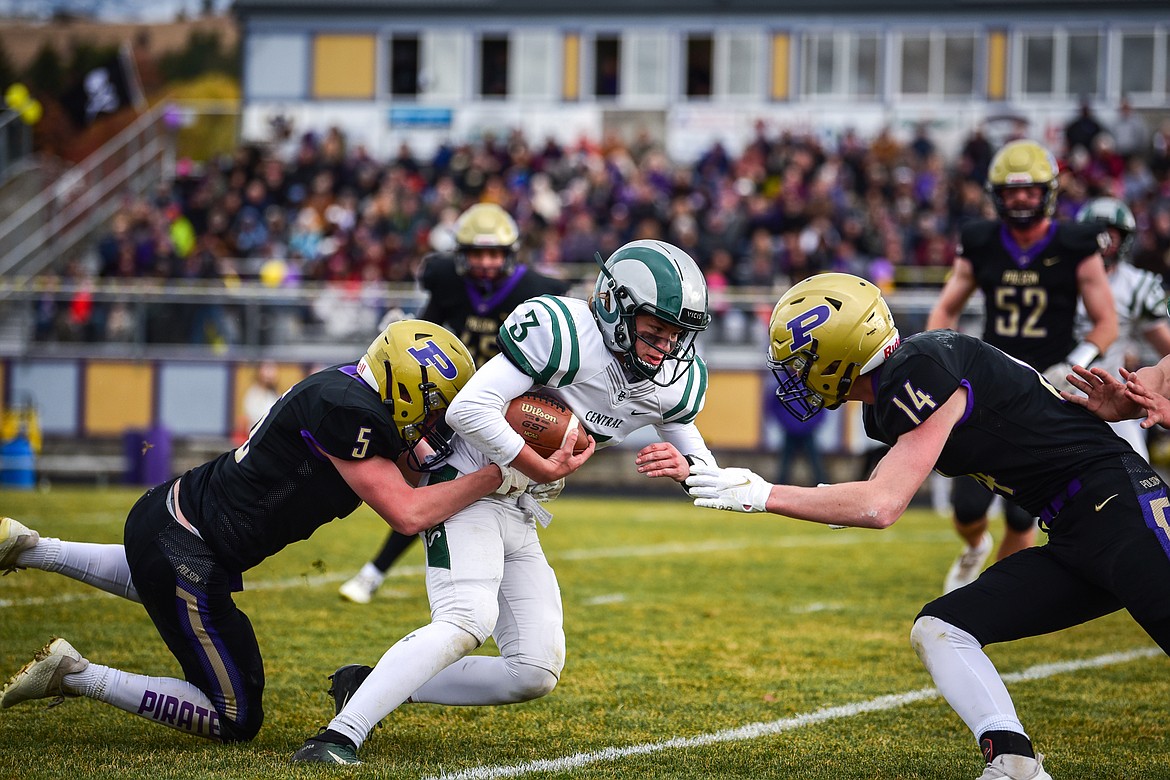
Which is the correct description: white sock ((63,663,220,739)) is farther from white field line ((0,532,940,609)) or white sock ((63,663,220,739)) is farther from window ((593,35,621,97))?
window ((593,35,621,97))

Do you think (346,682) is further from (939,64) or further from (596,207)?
(939,64)

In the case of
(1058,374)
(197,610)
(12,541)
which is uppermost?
(1058,374)

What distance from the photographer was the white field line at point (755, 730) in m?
4.11

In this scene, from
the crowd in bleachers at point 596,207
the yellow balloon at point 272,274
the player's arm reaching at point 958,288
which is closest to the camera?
the player's arm reaching at point 958,288

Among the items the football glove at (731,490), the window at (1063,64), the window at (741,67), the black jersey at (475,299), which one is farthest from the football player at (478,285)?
the window at (1063,64)

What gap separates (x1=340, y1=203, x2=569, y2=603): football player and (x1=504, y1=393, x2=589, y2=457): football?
282 cm

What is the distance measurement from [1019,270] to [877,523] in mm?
3437

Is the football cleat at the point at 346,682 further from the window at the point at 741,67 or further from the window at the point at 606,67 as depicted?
the window at the point at 606,67

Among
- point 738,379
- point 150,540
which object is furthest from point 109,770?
point 738,379

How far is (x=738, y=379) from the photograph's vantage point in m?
15.5

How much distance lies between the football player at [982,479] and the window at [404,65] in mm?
22408

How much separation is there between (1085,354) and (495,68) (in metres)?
20.0

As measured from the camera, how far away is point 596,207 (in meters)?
18.7

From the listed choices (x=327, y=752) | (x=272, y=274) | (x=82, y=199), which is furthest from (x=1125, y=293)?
(x=82, y=199)
